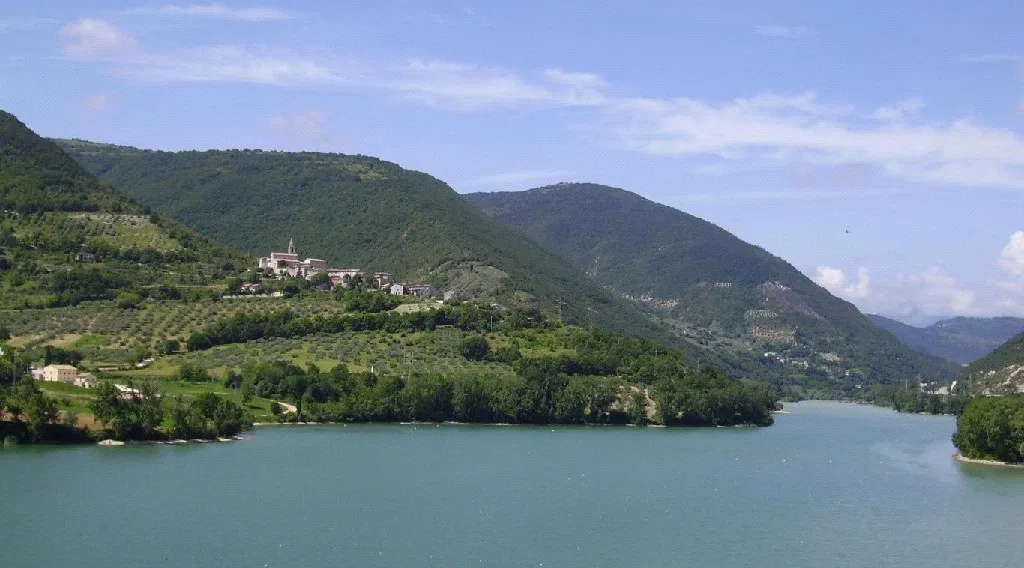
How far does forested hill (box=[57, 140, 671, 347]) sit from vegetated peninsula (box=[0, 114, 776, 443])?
98.1ft

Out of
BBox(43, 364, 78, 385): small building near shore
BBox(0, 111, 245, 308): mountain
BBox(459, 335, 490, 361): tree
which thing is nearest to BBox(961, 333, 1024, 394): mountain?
BBox(459, 335, 490, 361): tree

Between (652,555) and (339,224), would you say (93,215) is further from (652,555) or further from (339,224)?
(652,555)

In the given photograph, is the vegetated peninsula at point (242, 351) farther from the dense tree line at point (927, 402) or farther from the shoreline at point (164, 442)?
the dense tree line at point (927, 402)

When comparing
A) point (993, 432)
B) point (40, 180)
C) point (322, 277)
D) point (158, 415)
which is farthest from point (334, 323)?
point (993, 432)

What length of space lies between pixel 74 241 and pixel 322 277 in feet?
77.5

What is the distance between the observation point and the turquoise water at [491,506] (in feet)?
127

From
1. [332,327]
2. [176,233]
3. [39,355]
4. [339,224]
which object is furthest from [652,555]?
[339,224]

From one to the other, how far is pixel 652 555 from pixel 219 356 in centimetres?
5931

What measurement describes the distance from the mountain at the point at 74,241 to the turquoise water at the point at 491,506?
38254 mm

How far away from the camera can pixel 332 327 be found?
10375cm

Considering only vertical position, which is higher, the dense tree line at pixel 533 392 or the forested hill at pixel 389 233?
the forested hill at pixel 389 233

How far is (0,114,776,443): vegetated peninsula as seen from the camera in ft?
234

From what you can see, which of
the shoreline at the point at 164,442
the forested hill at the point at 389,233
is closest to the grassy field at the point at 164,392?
the shoreline at the point at 164,442

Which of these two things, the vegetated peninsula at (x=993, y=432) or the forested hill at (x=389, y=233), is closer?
the vegetated peninsula at (x=993, y=432)
